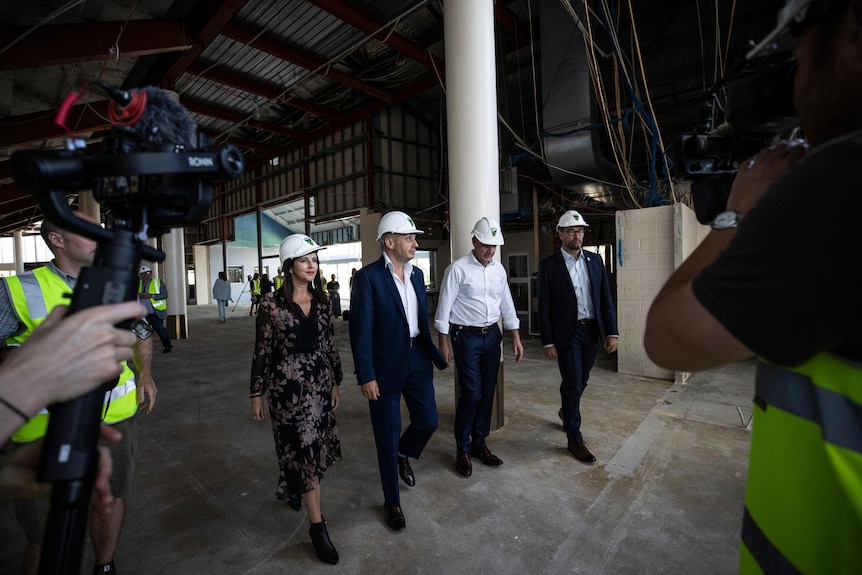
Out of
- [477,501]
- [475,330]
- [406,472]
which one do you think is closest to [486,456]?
[477,501]

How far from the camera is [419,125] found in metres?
13.5

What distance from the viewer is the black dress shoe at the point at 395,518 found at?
7.66 ft

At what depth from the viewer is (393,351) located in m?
2.53

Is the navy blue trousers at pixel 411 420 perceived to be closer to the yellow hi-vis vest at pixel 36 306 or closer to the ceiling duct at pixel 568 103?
the yellow hi-vis vest at pixel 36 306

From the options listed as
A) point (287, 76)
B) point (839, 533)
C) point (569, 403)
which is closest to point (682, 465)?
point (569, 403)

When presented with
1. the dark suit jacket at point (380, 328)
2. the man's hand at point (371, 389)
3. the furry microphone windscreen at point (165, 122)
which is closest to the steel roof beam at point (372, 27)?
the dark suit jacket at point (380, 328)

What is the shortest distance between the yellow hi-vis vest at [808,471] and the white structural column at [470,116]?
2908 mm

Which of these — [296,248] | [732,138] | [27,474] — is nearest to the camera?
[27,474]

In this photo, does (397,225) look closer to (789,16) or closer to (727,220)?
(727,220)

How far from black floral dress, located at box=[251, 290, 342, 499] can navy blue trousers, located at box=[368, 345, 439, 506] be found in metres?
0.30

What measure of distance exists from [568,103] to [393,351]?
5396 mm

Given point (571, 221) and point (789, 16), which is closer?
point (789, 16)

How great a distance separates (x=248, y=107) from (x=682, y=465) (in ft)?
41.3

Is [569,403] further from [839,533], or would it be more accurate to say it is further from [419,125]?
[419,125]
